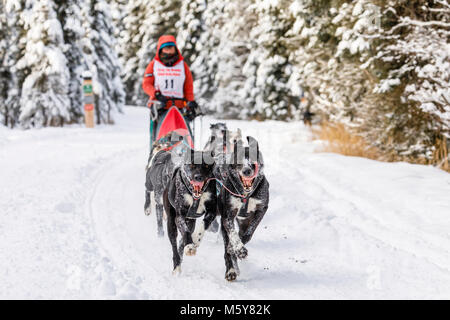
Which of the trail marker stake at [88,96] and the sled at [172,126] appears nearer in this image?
the sled at [172,126]

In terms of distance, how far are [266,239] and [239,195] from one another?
1.58 meters

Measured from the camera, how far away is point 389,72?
27.1 feet

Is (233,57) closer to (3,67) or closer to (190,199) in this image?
(3,67)

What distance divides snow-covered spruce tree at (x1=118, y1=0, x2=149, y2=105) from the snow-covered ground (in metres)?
28.4

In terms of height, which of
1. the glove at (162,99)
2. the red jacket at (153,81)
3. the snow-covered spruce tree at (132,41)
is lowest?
the glove at (162,99)

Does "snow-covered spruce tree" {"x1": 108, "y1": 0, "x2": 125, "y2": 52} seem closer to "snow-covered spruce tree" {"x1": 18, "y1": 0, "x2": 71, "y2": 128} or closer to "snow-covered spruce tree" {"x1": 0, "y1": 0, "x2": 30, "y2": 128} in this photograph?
"snow-covered spruce tree" {"x1": 0, "y1": 0, "x2": 30, "y2": 128}

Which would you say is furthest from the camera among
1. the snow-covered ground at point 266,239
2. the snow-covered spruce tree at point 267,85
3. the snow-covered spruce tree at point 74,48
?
the snow-covered spruce tree at point 267,85

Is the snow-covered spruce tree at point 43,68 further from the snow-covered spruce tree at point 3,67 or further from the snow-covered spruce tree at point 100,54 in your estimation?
the snow-covered spruce tree at point 100,54

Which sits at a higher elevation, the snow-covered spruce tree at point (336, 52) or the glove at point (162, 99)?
the snow-covered spruce tree at point (336, 52)

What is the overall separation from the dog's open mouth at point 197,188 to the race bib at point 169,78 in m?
3.60

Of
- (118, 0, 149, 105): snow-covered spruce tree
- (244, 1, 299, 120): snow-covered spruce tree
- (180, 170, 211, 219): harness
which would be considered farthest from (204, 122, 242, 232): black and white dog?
(118, 0, 149, 105): snow-covered spruce tree

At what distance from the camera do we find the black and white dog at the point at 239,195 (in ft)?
13.4

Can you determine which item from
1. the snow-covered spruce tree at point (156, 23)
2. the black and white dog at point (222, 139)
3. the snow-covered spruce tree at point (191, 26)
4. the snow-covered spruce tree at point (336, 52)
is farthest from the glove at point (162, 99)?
the snow-covered spruce tree at point (156, 23)

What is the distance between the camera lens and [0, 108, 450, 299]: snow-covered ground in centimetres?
395
